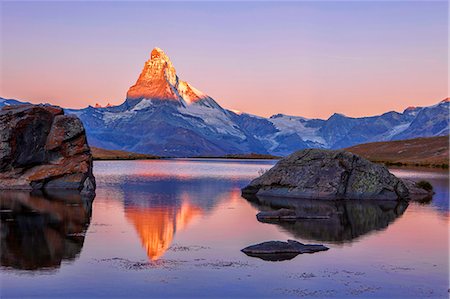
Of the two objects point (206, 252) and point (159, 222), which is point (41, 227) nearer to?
point (159, 222)

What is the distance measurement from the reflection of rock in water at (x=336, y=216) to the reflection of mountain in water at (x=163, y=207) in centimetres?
661

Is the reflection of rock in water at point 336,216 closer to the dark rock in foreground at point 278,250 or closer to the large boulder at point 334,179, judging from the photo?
the large boulder at point 334,179

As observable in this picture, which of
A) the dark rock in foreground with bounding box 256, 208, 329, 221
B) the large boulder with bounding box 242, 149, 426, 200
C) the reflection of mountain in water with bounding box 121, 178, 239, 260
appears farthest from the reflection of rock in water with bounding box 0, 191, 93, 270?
the large boulder with bounding box 242, 149, 426, 200

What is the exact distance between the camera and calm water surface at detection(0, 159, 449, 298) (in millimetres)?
26266

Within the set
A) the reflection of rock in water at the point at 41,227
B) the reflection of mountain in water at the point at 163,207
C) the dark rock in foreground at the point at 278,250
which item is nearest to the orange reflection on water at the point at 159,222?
the reflection of mountain in water at the point at 163,207

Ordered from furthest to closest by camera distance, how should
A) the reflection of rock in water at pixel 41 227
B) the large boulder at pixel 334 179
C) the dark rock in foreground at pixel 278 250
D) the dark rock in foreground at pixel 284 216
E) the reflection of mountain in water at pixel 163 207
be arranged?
the large boulder at pixel 334 179 → the dark rock in foreground at pixel 284 216 → the reflection of mountain in water at pixel 163 207 → the dark rock in foreground at pixel 278 250 → the reflection of rock in water at pixel 41 227

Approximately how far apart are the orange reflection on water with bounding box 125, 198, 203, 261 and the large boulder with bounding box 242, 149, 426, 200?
39.4 ft

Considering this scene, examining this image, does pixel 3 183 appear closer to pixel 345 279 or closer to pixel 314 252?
pixel 314 252

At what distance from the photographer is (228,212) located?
5500 cm

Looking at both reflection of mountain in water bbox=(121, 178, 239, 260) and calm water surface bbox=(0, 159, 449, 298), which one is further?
reflection of mountain in water bbox=(121, 178, 239, 260)

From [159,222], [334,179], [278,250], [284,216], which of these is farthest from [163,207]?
[278,250]

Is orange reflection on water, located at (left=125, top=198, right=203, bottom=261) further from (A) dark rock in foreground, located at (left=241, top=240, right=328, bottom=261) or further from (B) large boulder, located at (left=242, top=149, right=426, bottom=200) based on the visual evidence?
(B) large boulder, located at (left=242, top=149, right=426, bottom=200)

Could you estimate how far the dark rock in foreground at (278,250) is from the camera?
33.4m

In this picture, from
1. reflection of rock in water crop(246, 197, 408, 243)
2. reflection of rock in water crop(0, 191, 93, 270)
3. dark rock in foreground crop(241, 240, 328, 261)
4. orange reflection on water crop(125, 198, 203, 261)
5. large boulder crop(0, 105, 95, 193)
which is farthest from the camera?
large boulder crop(0, 105, 95, 193)
